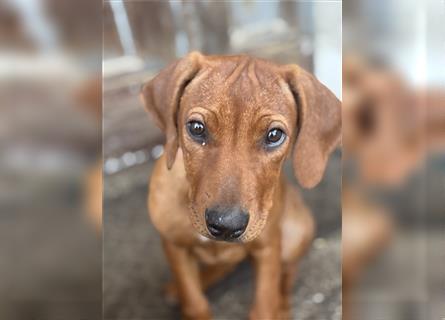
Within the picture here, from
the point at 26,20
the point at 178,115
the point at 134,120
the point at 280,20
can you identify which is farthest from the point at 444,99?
the point at 26,20

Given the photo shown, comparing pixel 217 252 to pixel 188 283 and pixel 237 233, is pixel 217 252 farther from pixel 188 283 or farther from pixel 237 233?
pixel 237 233

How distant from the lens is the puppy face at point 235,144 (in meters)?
1.26

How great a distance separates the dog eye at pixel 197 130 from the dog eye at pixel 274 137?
13 cm

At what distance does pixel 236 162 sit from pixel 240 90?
15 centimetres

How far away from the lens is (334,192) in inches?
55.6

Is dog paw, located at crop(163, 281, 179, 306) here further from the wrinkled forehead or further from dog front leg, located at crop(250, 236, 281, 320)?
the wrinkled forehead

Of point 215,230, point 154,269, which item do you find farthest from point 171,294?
point 215,230

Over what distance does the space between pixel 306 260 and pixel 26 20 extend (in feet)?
2.71

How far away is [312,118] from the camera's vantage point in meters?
1.36

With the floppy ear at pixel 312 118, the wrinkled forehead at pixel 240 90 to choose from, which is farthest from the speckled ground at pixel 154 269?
the wrinkled forehead at pixel 240 90

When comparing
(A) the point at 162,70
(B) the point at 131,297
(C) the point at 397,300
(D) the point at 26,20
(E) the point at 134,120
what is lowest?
(B) the point at 131,297

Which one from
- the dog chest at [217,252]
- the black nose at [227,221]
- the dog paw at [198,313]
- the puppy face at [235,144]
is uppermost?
the puppy face at [235,144]

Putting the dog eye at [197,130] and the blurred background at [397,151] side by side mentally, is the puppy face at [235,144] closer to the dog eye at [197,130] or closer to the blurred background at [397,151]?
the dog eye at [197,130]

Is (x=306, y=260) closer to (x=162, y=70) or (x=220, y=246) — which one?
(x=220, y=246)
